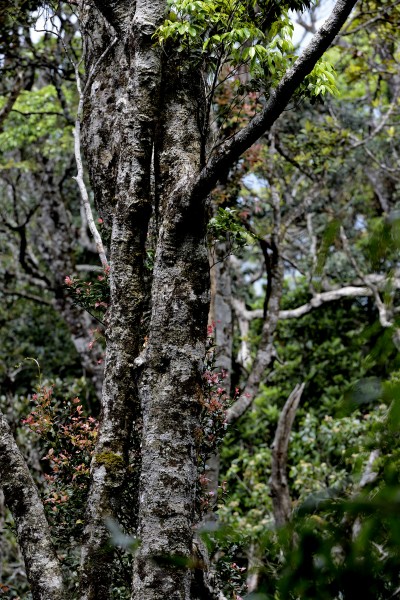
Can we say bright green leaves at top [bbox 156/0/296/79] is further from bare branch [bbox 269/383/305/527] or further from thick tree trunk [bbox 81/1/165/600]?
bare branch [bbox 269/383/305/527]

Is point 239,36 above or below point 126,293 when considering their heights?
above

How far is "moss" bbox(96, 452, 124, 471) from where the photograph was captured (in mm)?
3400

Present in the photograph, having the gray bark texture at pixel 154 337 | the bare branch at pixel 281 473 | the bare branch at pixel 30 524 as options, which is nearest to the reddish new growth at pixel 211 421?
the gray bark texture at pixel 154 337

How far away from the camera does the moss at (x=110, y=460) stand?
3400mm

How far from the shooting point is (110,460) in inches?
134

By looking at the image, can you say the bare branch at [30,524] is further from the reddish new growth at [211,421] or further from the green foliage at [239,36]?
the green foliage at [239,36]

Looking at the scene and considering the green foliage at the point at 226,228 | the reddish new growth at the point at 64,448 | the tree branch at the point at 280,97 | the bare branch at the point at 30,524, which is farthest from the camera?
the reddish new growth at the point at 64,448

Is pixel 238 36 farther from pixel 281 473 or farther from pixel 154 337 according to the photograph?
pixel 281 473

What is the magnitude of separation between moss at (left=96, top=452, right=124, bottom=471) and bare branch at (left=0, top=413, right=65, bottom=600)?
1.27 feet

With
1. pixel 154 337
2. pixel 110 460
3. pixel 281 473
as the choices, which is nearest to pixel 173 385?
pixel 154 337

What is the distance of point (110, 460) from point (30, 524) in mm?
507

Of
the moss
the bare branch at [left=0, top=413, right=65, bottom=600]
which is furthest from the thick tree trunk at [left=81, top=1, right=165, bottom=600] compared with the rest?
the bare branch at [left=0, top=413, right=65, bottom=600]

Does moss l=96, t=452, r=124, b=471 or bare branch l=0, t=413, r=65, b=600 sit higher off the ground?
moss l=96, t=452, r=124, b=471

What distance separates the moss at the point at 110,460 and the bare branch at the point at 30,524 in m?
0.39
